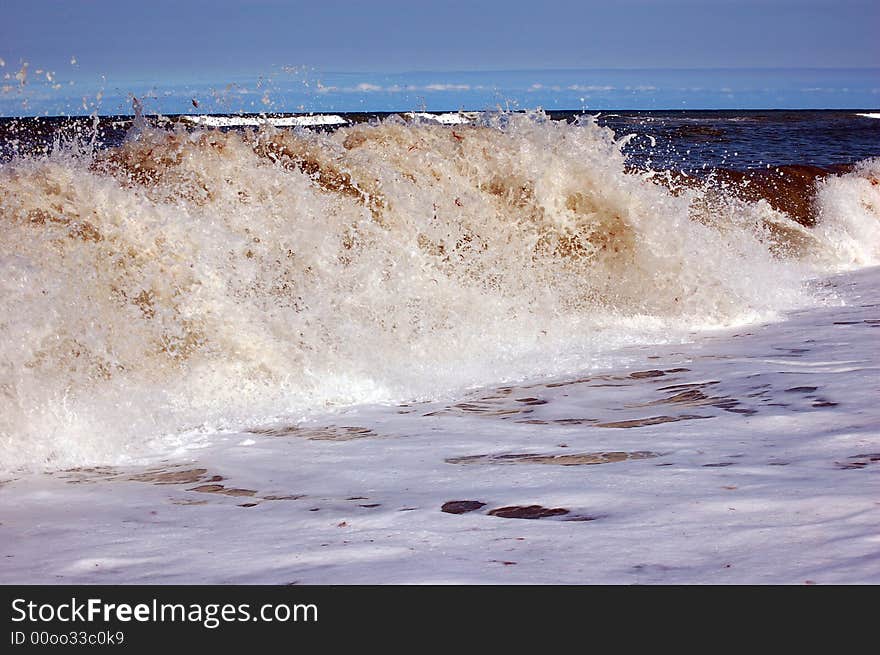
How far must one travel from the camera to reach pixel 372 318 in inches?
224

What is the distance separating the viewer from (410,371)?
5281 millimetres

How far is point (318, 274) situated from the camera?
5.73m

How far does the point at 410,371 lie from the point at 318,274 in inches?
38.0

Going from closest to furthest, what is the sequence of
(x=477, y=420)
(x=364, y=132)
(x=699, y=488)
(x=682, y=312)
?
(x=699, y=488), (x=477, y=420), (x=682, y=312), (x=364, y=132)

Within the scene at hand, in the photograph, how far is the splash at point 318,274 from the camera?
14.7 ft

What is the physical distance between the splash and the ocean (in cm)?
2

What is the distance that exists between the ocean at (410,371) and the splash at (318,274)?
21mm

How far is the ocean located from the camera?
2.56 metres

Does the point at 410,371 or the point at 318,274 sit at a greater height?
the point at 318,274

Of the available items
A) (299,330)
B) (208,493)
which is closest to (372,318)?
(299,330)

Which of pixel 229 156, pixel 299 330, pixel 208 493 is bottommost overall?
pixel 208 493

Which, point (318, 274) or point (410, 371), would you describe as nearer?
point (410, 371)
